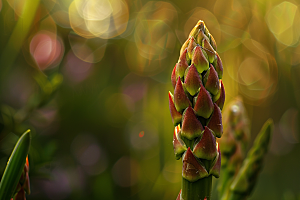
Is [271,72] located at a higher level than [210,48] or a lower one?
lower

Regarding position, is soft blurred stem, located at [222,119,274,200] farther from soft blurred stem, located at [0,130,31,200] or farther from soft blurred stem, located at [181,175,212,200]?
soft blurred stem, located at [0,130,31,200]

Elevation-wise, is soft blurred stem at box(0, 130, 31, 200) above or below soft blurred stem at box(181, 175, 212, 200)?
above

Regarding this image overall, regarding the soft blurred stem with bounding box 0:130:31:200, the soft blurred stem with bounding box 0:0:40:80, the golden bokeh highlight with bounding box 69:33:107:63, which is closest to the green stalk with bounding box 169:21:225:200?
the soft blurred stem with bounding box 0:130:31:200

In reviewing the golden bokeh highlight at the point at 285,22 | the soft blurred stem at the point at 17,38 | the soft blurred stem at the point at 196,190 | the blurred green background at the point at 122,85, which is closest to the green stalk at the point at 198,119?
the soft blurred stem at the point at 196,190

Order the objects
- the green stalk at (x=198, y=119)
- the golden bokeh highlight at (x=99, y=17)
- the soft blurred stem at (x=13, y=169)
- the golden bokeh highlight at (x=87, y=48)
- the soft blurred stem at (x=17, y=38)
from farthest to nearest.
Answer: the golden bokeh highlight at (x=99, y=17), the golden bokeh highlight at (x=87, y=48), the soft blurred stem at (x=17, y=38), the green stalk at (x=198, y=119), the soft blurred stem at (x=13, y=169)

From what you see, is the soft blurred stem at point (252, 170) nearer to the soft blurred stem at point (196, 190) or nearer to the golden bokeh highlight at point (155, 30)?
the soft blurred stem at point (196, 190)

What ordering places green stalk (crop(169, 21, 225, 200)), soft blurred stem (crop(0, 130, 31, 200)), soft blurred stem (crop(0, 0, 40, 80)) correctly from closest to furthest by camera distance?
1. soft blurred stem (crop(0, 130, 31, 200))
2. green stalk (crop(169, 21, 225, 200))
3. soft blurred stem (crop(0, 0, 40, 80))

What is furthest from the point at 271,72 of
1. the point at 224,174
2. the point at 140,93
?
the point at 224,174

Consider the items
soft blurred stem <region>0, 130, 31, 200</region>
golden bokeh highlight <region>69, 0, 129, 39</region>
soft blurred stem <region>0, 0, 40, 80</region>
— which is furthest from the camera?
golden bokeh highlight <region>69, 0, 129, 39</region>

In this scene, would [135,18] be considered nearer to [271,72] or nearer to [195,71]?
[271,72]
